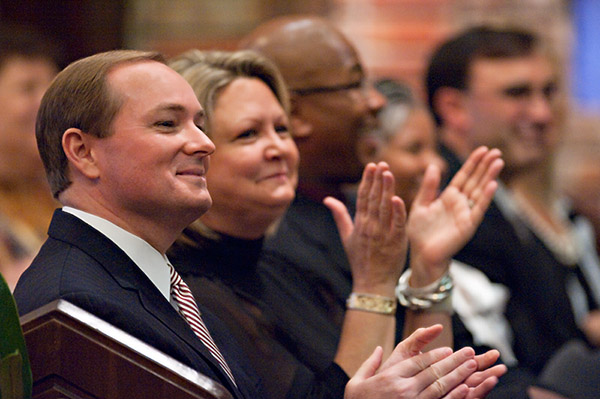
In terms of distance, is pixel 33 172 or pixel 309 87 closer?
pixel 309 87

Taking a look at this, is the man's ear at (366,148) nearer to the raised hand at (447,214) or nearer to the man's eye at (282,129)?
the raised hand at (447,214)

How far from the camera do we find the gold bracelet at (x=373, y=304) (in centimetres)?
223

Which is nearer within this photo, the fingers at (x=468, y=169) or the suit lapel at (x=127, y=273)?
the suit lapel at (x=127, y=273)

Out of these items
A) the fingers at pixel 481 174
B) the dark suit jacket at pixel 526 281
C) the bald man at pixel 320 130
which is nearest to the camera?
the fingers at pixel 481 174

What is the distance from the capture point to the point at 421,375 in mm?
1662

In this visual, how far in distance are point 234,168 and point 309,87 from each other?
611 mm

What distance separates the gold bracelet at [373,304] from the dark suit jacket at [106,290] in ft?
1.98

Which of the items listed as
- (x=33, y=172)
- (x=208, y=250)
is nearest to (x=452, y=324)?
(x=208, y=250)

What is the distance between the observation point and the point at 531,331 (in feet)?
11.7

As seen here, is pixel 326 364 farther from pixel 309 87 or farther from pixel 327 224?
pixel 309 87

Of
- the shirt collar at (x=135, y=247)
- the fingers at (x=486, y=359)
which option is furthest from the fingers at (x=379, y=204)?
the shirt collar at (x=135, y=247)

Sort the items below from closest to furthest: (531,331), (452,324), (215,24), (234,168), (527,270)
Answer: (234,168) < (452,324) < (531,331) < (527,270) < (215,24)

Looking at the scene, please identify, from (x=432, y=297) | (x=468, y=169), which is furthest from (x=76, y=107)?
(x=468, y=169)

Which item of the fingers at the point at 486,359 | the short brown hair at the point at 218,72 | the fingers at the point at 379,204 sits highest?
the short brown hair at the point at 218,72
